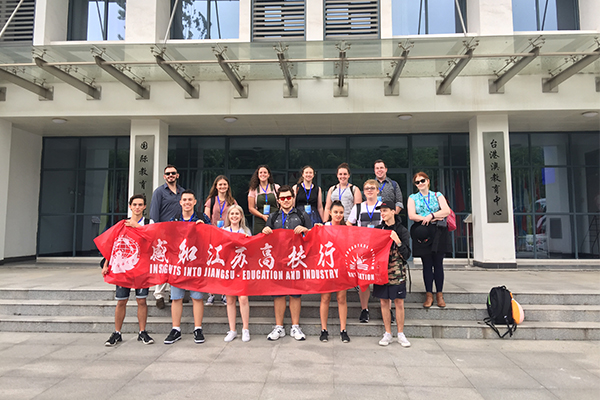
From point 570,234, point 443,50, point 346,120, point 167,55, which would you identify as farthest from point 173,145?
point 570,234

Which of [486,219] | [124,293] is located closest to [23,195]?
[124,293]

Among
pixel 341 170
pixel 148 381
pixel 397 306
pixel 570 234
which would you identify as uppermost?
pixel 341 170

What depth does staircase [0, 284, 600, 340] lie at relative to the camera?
195 inches

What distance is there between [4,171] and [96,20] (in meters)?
4.79

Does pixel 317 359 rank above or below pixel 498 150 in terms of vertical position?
below

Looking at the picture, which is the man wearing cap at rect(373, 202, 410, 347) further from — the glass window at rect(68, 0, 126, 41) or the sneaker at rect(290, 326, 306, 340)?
the glass window at rect(68, 0, 126, 41)

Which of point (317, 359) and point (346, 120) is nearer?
point (317, 359)

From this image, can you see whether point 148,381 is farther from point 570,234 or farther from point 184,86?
point 570,234

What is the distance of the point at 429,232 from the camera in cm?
512

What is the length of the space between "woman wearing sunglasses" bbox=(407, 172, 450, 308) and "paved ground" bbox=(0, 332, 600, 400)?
892 mm

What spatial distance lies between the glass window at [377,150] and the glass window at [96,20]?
23.9 feet

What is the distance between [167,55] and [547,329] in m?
8.09

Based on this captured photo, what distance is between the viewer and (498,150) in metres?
8.83

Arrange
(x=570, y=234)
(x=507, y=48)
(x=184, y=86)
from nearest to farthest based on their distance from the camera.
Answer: (x=507, y=48), (x=184, y=86), (x=570, y=234)
